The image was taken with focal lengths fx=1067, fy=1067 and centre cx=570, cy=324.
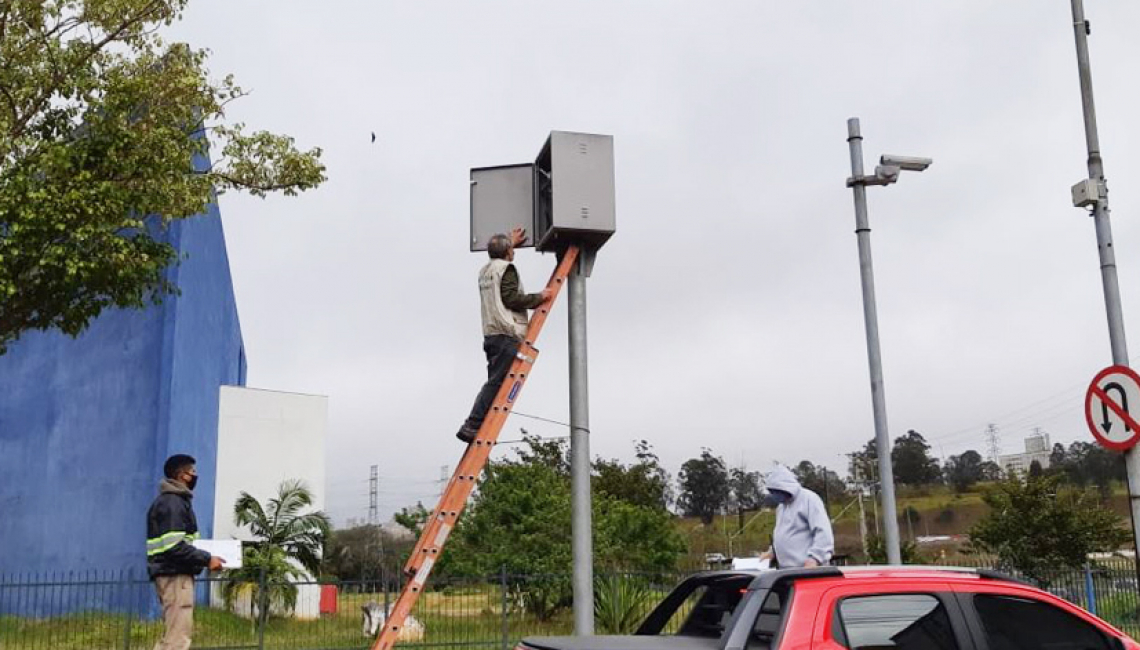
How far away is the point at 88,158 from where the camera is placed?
1302cm

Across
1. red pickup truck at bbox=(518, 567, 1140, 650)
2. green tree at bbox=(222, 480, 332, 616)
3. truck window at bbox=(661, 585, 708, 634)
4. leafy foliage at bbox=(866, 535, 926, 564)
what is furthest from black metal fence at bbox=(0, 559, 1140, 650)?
leafy foliage at bbox=(866, 535, 926, 564)

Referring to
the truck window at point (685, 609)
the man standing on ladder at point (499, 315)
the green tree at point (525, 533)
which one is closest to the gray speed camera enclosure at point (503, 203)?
the man standing on ladder at point (499, 315)

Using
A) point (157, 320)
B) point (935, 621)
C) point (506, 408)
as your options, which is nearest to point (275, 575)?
point (157, 320)

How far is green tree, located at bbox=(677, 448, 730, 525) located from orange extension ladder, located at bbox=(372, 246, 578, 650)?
339 ft

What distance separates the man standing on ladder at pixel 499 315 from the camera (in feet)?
27.1

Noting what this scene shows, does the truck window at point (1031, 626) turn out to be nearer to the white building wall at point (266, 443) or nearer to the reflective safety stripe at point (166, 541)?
the reflective safety stripe at point (166, 541)

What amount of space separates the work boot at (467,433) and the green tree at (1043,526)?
119 ft

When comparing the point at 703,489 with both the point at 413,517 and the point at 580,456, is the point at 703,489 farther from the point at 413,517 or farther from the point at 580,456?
the point at 580,456

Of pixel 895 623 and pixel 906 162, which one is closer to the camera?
pixel 895 623

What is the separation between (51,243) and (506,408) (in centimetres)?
745

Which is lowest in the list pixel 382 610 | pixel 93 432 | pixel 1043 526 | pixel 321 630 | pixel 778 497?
pixel 321 630

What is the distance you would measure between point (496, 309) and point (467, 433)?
1.01 metres

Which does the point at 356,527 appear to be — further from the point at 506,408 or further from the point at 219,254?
the point at 506,408

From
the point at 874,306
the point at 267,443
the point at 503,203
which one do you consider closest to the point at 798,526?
the point at 503,203
